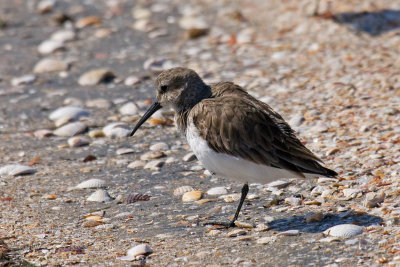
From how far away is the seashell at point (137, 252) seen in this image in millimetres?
4738

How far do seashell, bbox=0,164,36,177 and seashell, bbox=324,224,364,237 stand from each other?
3.11 metres

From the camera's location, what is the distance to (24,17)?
11164 millimetres

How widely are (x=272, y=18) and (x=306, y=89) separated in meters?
2.61

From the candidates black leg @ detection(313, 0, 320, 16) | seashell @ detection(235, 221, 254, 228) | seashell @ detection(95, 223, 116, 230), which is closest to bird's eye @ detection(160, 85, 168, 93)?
seashell @ detection(95, 223, 116, 230)

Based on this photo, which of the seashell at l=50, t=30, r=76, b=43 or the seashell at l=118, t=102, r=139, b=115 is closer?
the seashell at l=118, t=102, r=139, b=115

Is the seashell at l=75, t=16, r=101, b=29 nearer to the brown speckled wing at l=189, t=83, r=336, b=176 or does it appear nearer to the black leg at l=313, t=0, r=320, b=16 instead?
the black leg at l=313, t=0, r=320, b=16

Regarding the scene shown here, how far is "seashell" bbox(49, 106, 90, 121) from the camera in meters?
7.72

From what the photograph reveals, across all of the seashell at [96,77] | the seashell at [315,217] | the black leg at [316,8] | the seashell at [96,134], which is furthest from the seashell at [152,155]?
the black leg at [316,8]

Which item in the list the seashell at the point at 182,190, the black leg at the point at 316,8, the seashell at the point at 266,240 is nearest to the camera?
the seashell at the point at 266,240

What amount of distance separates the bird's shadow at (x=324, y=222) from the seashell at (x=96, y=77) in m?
4.30

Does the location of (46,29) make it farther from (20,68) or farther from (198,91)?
(198,91)

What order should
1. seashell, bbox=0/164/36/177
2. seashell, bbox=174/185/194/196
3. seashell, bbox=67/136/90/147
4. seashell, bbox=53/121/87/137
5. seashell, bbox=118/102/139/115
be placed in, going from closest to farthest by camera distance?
seashell, bbox=174/185/194/196
seashell, bbox=0/164/36/177
seashell, bbox=67/136/90/147
seashell, bbox=53/121/87/137
seashell, bbox=118/102/139/115

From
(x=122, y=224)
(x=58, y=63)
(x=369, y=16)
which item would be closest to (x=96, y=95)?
(x=58, y=63)

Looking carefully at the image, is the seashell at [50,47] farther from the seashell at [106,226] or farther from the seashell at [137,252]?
the seashell at [137,252]
